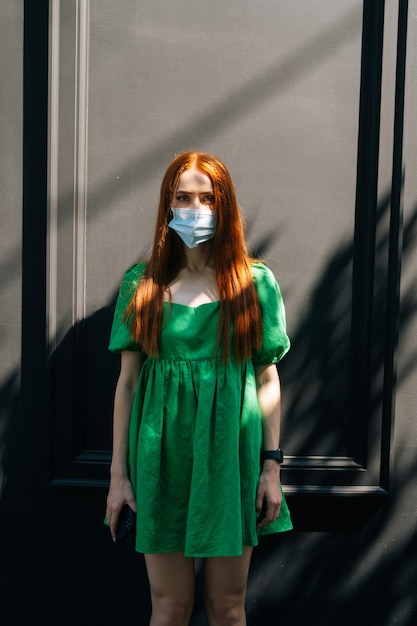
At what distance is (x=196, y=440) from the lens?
2186 mm

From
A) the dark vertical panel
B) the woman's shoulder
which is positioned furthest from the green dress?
the dark vertical panel

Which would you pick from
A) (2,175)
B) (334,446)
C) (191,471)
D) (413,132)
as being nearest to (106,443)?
(191,471)

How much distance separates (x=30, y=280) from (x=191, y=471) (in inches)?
43.6

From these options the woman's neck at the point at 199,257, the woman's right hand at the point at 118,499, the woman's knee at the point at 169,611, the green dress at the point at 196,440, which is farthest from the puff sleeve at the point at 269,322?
the woman's knee at the point at 169,611

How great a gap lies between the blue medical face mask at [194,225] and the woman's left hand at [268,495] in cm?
79

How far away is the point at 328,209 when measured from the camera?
2836 mm

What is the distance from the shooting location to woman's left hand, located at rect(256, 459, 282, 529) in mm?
2264

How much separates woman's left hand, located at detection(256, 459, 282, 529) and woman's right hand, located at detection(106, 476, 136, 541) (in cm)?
43

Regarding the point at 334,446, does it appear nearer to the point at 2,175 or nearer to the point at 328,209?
the point at 328,209

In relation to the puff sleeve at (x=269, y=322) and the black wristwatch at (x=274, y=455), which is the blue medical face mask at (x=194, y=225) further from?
the black wristwatch at (x=274, y=455)

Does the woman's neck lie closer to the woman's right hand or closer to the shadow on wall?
the shadow on wall

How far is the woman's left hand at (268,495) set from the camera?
7.43 feet

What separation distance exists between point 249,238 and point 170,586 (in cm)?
138

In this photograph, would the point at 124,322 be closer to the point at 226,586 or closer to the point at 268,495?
the point at 268,495
